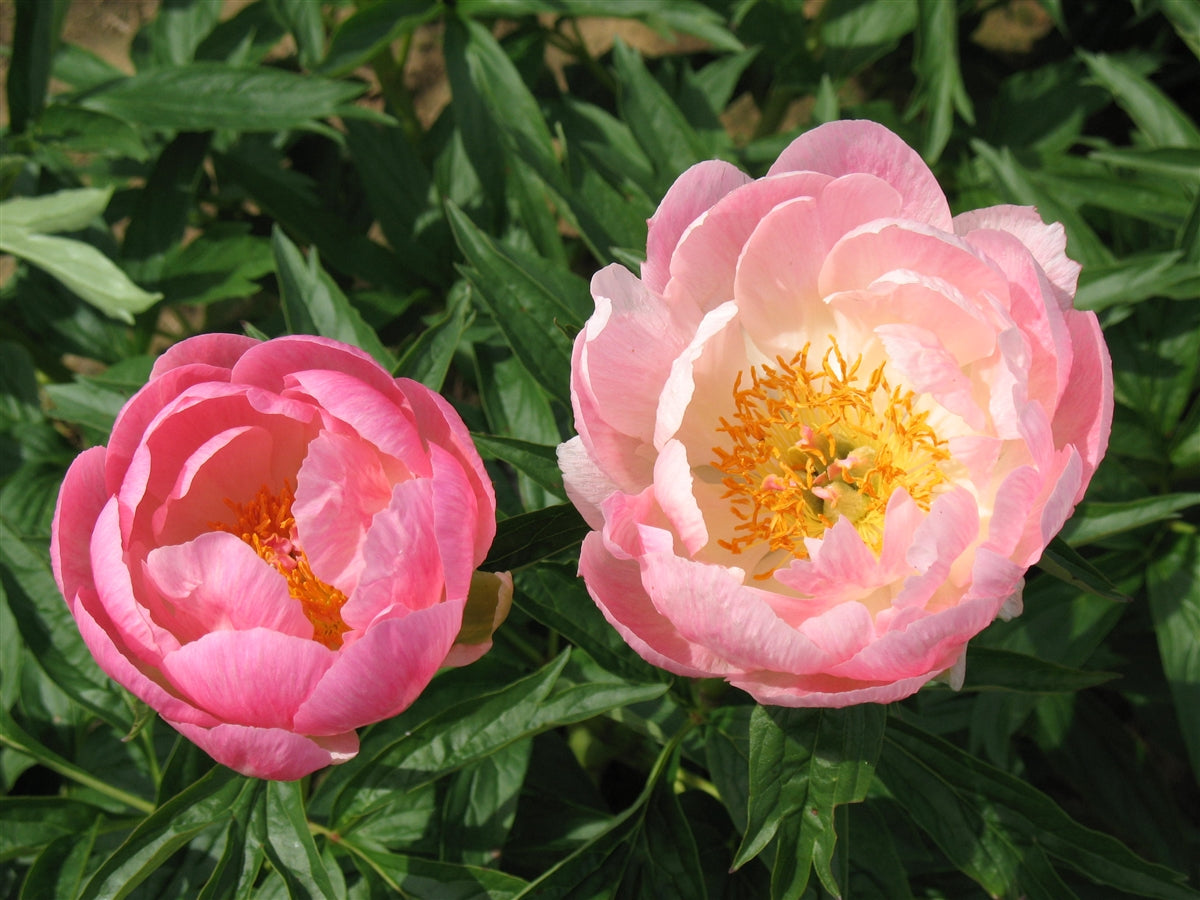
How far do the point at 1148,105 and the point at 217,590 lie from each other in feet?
6.05

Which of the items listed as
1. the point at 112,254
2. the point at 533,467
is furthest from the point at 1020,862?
the point at 112,254

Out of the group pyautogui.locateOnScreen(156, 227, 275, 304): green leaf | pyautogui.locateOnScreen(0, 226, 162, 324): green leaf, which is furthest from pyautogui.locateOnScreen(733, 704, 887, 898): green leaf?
pyautogui.locateOnScreen(156, 227, 275, 304): green leaf


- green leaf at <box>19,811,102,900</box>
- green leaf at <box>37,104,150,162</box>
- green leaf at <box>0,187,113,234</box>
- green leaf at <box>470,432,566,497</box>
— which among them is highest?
green leaf at <box>37,104,150,162</box>

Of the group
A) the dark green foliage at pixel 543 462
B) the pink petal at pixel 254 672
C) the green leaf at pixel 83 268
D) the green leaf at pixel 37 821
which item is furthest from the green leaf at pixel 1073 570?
the green leaf at pixel 83 268

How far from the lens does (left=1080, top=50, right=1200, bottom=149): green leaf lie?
1988 millimetres

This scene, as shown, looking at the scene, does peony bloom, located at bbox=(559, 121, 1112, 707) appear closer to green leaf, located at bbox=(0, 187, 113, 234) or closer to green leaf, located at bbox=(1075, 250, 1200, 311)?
green leaf, located at bbox=(1075, 250, 1200, 311)

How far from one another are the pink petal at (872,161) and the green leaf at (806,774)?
0.55 meters

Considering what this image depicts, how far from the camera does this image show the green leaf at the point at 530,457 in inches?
52.4

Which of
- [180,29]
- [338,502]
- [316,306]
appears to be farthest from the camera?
[180,29]

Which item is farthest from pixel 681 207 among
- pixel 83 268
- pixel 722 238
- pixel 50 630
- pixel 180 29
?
pixel 180 29

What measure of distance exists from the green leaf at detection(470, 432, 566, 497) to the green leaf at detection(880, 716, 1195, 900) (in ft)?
1.81

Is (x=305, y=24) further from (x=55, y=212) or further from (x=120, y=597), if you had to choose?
(x=120, y=597)

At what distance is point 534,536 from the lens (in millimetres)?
1254

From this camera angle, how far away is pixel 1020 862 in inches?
53.3
